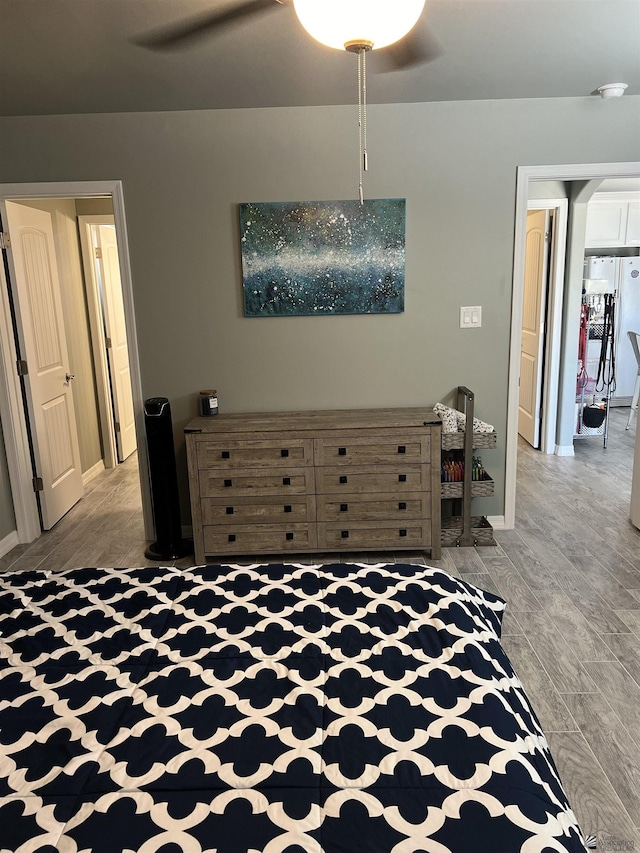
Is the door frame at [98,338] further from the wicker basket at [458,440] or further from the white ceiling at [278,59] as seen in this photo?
the wicker basket at [458,440]

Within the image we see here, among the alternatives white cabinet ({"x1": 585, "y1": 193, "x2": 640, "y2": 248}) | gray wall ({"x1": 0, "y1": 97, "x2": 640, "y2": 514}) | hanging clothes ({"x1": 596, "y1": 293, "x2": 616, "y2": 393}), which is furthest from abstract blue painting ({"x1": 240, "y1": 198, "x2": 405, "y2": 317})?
white cabinet ({"x1": 585, "y1": 193, "x2": 640, "y2": 248})

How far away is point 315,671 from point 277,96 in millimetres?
2914

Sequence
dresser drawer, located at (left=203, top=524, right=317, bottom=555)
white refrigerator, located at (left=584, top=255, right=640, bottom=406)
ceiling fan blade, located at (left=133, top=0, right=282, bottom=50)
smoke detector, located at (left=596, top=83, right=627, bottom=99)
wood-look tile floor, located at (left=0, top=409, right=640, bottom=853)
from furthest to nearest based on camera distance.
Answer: white refrigerator, located at (left=584, top=255, right=640, bottom=406) < dresser drawer, located at (left=203, top=524, right=317, bottom=555) < smoke detector, located at (left=596, top=83, right=627, bottom=99) < ceiling fan blade, located at (left=133, top=0, right=282, bottom=50) < wood-look tile floor, located at (left=0, top=409, right=640, bottom=853)

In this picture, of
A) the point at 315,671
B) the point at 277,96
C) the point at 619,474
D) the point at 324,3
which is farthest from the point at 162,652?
the point at 619,474

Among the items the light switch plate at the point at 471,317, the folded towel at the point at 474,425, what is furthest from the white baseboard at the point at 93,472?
the light switch plate at the point at 471,317

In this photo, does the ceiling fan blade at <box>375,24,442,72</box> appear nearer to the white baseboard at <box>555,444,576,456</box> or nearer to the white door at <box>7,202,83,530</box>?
the white door at <box>7,202,83,530</box>

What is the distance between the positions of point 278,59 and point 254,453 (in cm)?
190

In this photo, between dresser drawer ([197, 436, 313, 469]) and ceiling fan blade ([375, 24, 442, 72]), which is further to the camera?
dresser drawer ([197, 436, 313, 469])

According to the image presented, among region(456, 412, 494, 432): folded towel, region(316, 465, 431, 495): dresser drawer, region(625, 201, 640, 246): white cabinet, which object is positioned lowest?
region(316, 465, 431, 495): dresser drawer

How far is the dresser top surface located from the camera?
3566mm

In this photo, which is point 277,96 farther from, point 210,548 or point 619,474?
point 619,474

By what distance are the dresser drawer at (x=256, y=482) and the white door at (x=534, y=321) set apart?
8.74ft

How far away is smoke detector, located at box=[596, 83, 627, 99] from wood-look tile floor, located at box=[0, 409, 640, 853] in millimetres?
2477

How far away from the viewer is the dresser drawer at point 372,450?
3.57 metres
